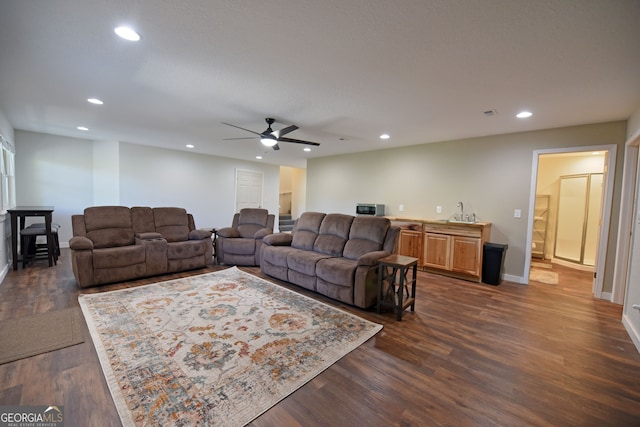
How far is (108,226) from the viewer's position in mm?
4328

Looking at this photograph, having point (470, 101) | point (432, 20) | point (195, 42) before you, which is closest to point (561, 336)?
point (470, 101)

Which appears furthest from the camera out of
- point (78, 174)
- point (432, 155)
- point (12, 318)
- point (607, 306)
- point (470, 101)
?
point (78, 174)

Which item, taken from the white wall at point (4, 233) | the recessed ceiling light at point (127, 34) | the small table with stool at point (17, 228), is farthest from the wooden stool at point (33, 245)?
the recessed ceiling light at point (127, 34)

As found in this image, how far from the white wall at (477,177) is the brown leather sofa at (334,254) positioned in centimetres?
223

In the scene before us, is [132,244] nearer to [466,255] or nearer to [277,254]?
[277,254]

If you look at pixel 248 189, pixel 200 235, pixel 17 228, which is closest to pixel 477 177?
pixel 200 235

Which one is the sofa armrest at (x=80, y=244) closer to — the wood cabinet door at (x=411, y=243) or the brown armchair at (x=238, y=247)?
the brown armchair at (x=238, y=247)

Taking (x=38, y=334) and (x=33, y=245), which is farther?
(x=33, y=245)

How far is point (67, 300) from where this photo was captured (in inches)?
127

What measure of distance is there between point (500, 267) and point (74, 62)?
5.87m

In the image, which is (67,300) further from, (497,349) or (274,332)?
(497,349)

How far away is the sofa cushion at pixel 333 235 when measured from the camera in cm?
404

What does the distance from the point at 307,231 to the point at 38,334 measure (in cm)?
322

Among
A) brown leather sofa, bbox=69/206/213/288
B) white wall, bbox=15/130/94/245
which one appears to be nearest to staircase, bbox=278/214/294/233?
brown leather sofa, bbox=69/206/213/288
